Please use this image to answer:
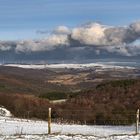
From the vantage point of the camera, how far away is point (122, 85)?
6969 inches

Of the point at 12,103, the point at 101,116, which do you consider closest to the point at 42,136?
the point at 101,116

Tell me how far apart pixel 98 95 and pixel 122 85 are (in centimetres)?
1231

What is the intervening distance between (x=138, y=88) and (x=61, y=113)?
270 ft

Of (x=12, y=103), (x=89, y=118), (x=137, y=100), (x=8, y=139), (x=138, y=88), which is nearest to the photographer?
(x=8, y=139)

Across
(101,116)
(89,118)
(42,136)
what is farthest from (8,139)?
(101,116)

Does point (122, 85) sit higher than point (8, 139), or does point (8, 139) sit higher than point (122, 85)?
point (122, 85)

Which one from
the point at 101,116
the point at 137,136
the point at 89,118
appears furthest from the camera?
the point at 101,116

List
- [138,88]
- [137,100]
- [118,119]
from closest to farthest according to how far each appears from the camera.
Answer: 1. [118,119]
2. [137,100]
3. [138,88]

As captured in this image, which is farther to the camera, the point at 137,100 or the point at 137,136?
the point at 137,100

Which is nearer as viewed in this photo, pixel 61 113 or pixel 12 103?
pixel 61 113

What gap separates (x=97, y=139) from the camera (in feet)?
89.7

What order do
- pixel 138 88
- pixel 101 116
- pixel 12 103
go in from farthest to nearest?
1. pixel 138 88
2. pixel 12 103
3. pixel 101 116

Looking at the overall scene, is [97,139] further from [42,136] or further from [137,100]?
[137,100]

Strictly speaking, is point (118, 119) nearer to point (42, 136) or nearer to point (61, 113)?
point (61, 113)
